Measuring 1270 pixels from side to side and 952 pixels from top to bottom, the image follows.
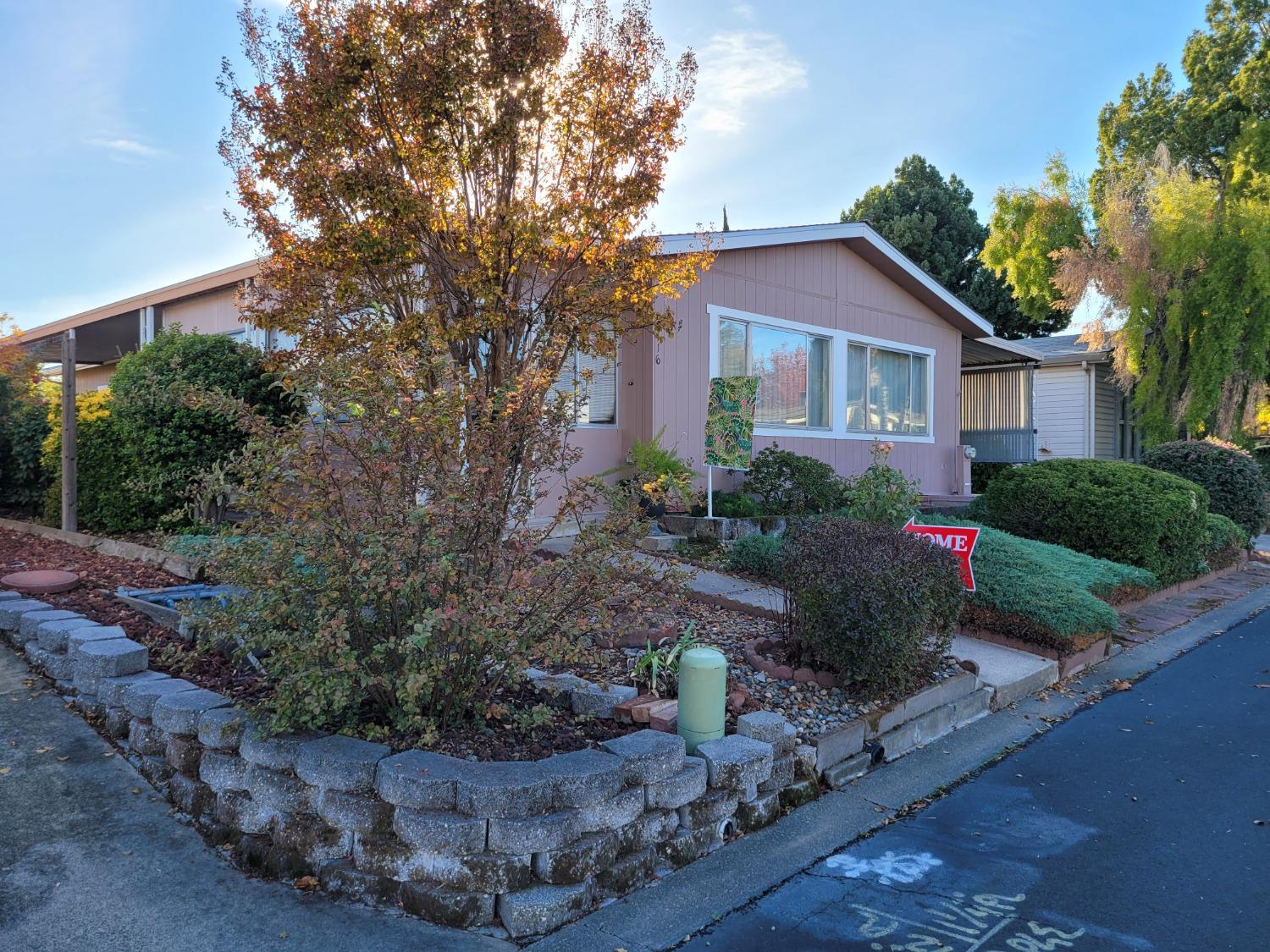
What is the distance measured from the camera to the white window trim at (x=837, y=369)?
1058 centimetres

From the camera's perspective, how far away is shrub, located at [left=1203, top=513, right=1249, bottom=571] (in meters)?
10.6

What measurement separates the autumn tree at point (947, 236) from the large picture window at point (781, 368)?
16.8m

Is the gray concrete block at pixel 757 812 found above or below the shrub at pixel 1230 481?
below

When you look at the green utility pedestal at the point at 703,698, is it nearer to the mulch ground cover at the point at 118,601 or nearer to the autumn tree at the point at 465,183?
the autumn tree at the point at 465,183

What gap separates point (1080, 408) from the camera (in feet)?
69.7

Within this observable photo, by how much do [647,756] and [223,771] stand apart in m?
1.75

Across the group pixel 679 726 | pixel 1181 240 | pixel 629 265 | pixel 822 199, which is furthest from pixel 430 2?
pixel 822 199

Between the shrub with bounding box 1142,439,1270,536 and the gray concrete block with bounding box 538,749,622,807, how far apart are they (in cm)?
1178

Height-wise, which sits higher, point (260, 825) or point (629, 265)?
point (629, 265)

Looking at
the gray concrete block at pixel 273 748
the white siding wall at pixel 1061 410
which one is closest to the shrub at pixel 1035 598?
the gray concrete block at pixel 273 748

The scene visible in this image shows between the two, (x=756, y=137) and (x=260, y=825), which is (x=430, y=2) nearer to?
(x=756, y=137)

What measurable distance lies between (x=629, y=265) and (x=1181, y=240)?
14.9 m

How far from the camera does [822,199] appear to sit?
96.4ft

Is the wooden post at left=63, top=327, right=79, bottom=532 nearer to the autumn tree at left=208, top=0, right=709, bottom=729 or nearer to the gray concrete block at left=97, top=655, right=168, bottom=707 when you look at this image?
the autumn tree at left=208, top=0, right=709, bottom=729
